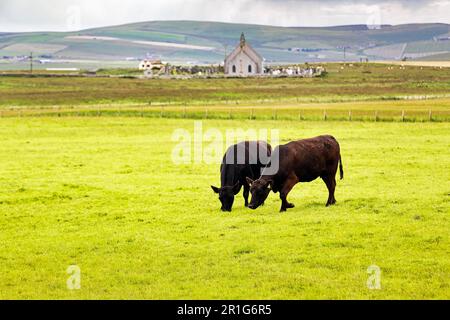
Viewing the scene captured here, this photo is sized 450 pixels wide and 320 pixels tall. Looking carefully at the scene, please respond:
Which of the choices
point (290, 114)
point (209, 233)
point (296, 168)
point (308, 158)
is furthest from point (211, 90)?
point (209, 233)

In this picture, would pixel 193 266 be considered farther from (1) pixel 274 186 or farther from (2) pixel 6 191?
→ (2) pixel 6 191

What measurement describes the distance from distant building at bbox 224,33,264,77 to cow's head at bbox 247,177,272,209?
5345 inches

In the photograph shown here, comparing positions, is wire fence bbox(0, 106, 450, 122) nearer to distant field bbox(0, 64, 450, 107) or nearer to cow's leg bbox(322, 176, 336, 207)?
distant field bbox(0, 64, 450, 107)

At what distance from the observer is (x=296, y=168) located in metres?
20.8

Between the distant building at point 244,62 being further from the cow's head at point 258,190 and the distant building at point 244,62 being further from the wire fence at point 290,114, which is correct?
the cow's head at point 258,190

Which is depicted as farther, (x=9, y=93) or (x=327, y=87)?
(x=327, y=87)

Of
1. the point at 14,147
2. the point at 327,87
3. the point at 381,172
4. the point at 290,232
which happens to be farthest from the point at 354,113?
the point at 327,87

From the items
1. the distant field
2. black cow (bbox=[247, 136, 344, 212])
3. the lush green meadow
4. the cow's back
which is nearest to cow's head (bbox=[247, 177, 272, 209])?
black cow (bbox=[247, 136, 344, 212])

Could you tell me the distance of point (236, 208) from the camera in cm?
2188

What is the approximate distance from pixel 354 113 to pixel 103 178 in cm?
3633

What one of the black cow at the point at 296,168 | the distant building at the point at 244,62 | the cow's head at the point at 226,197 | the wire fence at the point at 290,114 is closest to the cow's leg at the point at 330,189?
the black cow at the point at 296,168

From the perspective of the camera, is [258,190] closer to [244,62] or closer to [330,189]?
[330,189]

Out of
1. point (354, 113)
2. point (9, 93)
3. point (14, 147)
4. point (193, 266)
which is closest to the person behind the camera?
point (193, 266)

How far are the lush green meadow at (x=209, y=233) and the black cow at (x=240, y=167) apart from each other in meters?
0.66
